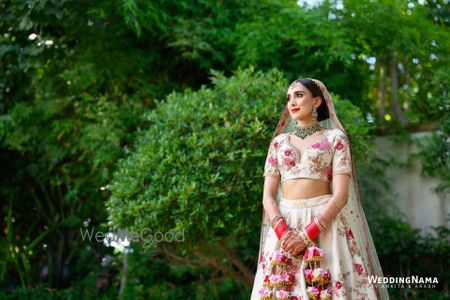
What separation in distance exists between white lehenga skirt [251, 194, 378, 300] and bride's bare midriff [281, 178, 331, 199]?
3 cm

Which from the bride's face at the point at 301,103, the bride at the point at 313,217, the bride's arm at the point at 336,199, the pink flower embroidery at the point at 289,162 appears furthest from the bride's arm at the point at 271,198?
the bride's face at the point at 301,103

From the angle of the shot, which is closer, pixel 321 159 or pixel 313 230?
pixel 313 230

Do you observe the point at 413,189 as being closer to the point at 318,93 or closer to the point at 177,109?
the point at 177,109

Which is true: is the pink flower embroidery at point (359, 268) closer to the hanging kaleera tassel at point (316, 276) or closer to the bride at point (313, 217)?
the bride at point (313, 217)

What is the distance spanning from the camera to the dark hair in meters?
3.01

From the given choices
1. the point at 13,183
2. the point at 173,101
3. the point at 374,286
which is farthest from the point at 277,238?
the point at 13,183

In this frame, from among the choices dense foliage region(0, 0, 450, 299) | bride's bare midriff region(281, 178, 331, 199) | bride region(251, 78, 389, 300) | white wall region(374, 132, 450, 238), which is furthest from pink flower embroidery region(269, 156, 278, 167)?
white wall region(374, 132, 450, 238)

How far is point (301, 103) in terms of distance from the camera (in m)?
2.98

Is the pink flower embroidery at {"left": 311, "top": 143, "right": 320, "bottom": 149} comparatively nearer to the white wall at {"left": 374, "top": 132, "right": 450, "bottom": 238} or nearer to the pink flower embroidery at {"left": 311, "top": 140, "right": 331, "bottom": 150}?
the pink flower embroidery at {"left": 311, "top": 140, "right": 331, "bottom": 150}

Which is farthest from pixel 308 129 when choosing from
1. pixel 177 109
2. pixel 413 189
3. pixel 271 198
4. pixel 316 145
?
pixel 413 189

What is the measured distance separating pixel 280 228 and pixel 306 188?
0.81ft

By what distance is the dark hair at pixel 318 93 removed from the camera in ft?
9.86

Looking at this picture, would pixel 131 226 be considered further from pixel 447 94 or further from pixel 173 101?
pixel 447 94

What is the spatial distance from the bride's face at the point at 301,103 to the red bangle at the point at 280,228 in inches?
21.4
